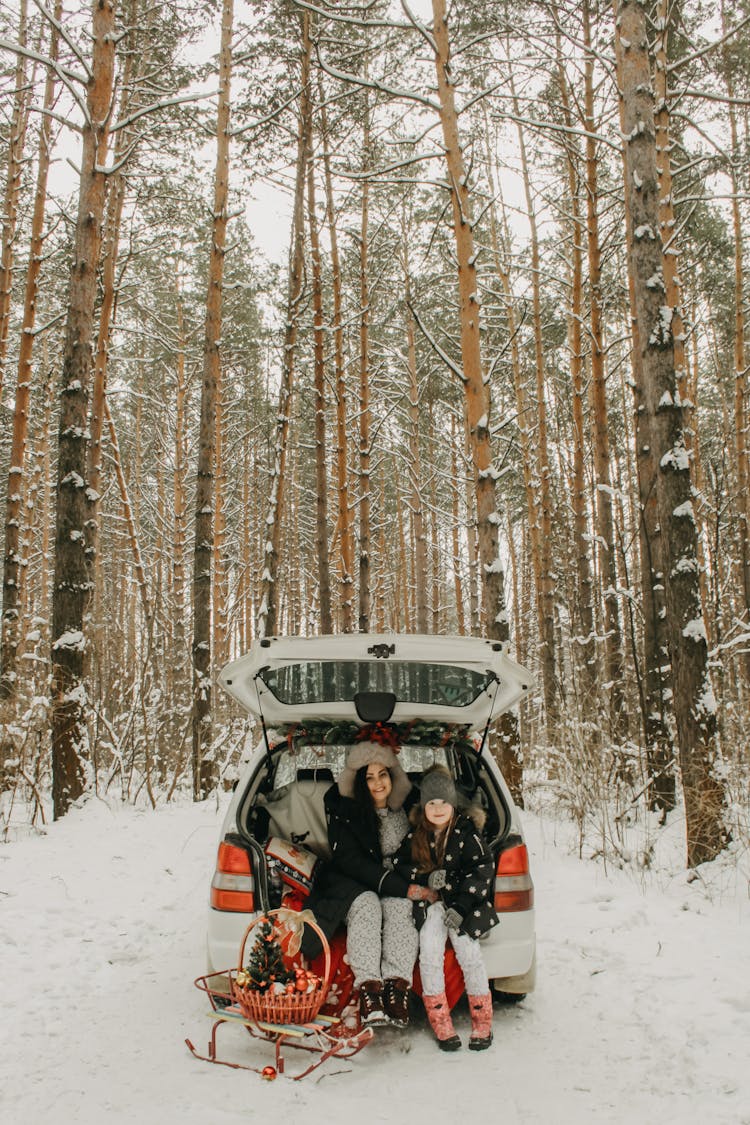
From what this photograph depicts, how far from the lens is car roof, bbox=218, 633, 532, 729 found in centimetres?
384

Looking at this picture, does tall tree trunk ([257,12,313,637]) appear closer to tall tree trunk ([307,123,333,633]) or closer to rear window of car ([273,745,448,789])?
tall tree trunk ([307,123,333,633])

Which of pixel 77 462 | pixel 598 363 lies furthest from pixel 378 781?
pixel 598 363

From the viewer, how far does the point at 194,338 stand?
21.5 metres

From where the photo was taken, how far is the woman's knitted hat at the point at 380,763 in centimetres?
420

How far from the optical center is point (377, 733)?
4434mm

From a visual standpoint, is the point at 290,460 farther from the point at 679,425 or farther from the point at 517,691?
the point at 517,691

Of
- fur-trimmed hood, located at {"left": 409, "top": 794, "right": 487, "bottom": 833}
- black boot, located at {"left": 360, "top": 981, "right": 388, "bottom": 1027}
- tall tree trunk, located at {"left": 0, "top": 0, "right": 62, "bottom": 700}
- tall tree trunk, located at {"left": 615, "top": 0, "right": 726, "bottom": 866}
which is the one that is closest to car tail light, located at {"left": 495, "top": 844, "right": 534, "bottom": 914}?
fur-trimmed hood, located at {"left": 409, "top": 794, "right": 487, "bottom": 833}

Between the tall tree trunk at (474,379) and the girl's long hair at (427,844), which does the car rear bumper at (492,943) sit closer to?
the girl's long hair at (427,844)

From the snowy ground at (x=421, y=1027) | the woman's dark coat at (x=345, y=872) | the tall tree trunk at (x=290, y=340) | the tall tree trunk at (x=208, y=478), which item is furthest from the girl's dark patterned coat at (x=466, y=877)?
the tall tree trunk at (x=290, y=340)

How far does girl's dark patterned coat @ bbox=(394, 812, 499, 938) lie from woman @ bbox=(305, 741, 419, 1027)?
0.08 metres

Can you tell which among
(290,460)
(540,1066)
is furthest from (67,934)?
(290,460)

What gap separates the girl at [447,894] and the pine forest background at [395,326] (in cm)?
233

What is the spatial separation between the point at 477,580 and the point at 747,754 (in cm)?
1612

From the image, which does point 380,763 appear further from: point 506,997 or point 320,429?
point 320,429
